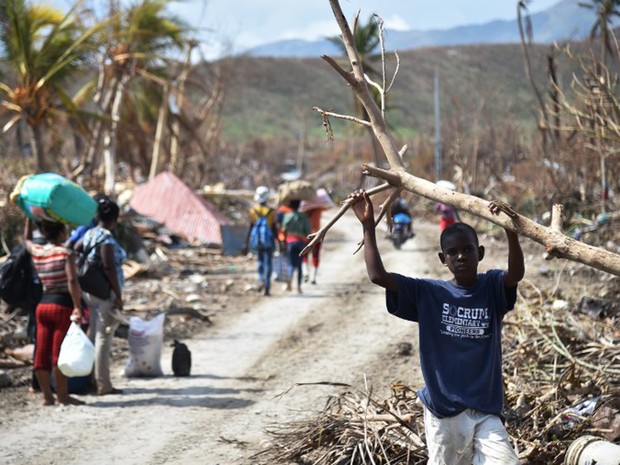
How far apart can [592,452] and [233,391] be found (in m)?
3.78

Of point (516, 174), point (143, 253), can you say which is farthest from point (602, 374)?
point (516, 174)

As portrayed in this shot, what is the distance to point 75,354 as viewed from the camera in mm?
6535

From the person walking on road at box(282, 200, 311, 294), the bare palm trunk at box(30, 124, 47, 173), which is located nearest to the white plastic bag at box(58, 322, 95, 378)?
the person walking on road at box(282, 200, 311, 294)

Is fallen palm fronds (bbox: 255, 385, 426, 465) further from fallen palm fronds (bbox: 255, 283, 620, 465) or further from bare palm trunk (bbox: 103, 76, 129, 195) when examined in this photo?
bare palm trunk (bbox: 103, 76, 129, 195)

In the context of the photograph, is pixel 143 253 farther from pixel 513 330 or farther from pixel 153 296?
pixel 513 330

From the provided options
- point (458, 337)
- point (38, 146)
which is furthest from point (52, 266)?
point (38, 146)

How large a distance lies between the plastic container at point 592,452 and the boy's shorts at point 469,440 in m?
0.68

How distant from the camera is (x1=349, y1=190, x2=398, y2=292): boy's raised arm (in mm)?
3822

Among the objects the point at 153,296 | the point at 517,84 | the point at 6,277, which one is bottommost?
the point at 153,296

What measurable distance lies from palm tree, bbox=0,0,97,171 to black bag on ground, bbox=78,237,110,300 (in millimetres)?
6857

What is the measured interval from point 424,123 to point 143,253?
62.6 metres

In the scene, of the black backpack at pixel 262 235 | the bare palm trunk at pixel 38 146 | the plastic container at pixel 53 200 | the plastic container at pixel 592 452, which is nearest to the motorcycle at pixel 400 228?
the black backpack at pixel 262 235

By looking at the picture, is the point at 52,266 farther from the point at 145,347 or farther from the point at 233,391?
the point at 233,391

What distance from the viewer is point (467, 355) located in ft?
12.8
